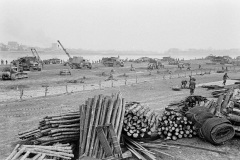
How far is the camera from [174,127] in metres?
9.23

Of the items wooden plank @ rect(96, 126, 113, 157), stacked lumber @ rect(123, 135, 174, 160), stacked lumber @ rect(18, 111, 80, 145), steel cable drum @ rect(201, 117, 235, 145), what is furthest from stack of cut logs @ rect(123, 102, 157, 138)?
steel cable drum @ rect(201, 117, 235, 145)

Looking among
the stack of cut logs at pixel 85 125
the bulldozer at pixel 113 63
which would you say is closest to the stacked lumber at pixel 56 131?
the stack of cut logs at pixel 85 125

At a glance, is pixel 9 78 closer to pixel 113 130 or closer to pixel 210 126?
pixel 113 130

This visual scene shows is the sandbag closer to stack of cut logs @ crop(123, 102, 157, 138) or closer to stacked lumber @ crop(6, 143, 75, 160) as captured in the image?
stack of cut logs @ crop(123, 102, 157, 138)

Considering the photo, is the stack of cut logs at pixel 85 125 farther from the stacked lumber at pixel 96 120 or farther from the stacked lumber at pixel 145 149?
the stacked lumber at pixel 145 149

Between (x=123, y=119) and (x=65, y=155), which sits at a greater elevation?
(x=123, y=119)

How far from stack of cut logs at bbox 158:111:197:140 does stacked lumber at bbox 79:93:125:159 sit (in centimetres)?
202

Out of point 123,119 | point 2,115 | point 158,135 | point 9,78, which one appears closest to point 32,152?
point 123,119

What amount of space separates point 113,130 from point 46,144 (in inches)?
99.5

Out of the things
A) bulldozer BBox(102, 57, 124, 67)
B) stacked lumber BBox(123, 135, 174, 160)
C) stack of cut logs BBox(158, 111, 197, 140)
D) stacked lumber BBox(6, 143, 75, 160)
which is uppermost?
bulldozer BBox(102, 57, 124, 67)

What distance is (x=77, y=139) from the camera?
336 inches

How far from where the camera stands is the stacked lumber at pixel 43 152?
22.9 feet

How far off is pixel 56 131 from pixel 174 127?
4.84 m

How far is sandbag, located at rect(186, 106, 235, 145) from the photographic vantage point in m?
8.54
